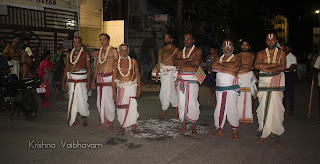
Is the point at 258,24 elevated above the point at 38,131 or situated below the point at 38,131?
above

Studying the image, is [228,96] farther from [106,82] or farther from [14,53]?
[14,53]

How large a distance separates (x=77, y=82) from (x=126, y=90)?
1347 millimetres

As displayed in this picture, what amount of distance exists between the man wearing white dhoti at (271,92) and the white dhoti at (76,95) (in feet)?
12.6

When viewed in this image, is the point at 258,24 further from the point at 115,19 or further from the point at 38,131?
the point at 38,131

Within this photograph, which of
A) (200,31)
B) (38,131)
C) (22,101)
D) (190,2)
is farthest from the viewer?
(200,31)

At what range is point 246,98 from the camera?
719 cm

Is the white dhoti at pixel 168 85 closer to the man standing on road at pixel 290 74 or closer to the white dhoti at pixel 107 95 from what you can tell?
the white dhoti at pixel 107 95

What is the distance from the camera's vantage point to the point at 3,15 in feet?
55.3

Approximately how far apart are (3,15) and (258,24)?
23.1 meters

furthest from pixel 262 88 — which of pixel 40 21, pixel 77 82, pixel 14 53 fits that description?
pixel 40 21

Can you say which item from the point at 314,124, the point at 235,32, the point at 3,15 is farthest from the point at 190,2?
the point at 314,124

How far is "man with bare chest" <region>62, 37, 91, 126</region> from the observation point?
22.6ft

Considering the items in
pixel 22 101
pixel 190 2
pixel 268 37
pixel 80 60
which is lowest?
pixel 22 101

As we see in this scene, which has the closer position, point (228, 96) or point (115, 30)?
point (228, 96)
